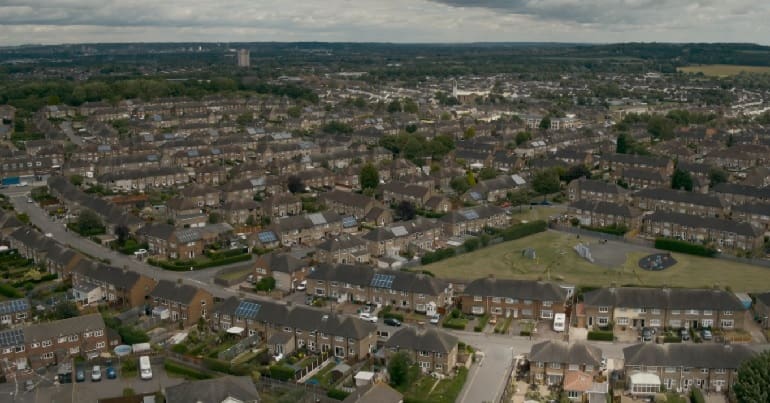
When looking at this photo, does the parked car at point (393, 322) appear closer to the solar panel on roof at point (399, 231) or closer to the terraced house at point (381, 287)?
the terraced house at point (381, 287)

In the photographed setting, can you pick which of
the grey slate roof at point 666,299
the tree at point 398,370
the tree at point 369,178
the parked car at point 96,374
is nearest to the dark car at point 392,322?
the tree at point 398,370

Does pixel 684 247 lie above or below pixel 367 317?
above

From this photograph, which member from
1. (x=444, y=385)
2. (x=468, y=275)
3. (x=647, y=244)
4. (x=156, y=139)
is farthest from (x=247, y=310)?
(x=156, y=139)

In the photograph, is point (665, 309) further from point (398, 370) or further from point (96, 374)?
point (96, 374)

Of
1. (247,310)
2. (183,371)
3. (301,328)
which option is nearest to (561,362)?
(301,328)

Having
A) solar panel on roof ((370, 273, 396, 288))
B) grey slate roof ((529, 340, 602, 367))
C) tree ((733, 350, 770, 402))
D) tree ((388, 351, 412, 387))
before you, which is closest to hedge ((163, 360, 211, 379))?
tree ((388, 351, 412, 387))

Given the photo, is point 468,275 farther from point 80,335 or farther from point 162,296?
point 80,335
